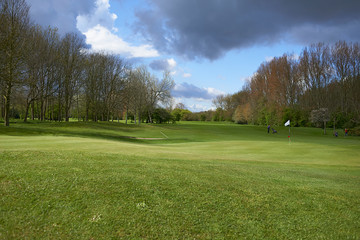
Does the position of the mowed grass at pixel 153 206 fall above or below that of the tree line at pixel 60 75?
below

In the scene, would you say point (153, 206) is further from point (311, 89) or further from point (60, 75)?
point (311, 89)

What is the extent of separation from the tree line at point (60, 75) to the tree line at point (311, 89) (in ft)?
94.8

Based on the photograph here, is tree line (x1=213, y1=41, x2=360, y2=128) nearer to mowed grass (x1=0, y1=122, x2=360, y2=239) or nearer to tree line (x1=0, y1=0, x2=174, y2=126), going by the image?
tree line (x1=0, y1=0, x2=174, y2=126)

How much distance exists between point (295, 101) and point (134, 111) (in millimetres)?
45678

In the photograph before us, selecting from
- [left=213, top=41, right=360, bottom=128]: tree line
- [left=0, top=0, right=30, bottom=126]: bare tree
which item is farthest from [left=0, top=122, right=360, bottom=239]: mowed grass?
[left=213, top=41, right=360, bottom=128]: tree line

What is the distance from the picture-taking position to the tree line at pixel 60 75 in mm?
27422

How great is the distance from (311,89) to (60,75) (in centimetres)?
5935

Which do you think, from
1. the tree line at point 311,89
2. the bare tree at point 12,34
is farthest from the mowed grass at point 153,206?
the tree line at point 311,89

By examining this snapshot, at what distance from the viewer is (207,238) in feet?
12.8

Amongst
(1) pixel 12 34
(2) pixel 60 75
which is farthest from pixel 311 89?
(1) pixel 12 34

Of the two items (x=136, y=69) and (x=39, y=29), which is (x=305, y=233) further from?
(x=136, y=69)

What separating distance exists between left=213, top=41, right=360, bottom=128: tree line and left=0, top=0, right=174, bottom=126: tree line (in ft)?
94.8

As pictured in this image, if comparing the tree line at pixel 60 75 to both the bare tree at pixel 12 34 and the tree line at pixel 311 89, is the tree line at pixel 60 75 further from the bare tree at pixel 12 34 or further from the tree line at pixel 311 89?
the tree line at pixel 311 89

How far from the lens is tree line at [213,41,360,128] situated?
180ft
